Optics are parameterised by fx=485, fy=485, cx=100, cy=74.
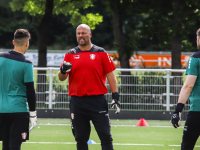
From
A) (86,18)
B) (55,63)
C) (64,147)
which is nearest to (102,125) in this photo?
(64,147)

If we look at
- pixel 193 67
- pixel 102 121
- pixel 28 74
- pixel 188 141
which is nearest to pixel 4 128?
pixel 28 74

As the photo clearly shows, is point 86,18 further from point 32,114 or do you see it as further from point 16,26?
point 16,26

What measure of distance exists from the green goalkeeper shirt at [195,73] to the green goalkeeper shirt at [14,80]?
1876mm

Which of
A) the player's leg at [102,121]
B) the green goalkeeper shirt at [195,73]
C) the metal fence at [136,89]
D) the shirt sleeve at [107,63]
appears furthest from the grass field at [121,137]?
the green goalkeeper shirt at [195,73]

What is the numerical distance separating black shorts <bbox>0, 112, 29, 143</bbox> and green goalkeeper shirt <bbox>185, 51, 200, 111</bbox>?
1993mm

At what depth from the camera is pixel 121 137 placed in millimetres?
10758

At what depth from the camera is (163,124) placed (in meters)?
13.7

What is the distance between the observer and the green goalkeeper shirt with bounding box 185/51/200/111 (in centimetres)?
564

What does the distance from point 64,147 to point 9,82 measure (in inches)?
146

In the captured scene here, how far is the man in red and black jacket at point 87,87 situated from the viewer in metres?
6.56

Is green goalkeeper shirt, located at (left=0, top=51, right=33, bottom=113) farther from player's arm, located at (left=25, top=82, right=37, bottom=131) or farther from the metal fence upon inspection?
the metal fence

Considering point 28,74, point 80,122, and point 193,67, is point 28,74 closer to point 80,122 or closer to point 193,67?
point 80,122

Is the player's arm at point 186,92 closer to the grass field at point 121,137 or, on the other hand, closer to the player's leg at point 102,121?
the player's leg at point 102,121

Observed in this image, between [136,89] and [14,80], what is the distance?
30.9ft
